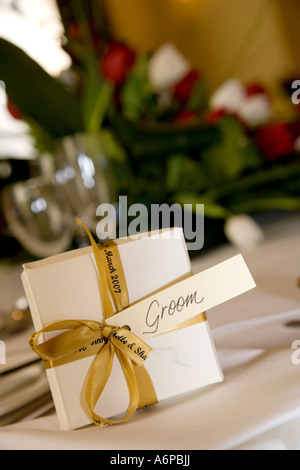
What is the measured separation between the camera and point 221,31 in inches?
119

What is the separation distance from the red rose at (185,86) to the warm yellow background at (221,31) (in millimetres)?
1418

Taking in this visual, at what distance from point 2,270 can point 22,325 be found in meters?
0.66

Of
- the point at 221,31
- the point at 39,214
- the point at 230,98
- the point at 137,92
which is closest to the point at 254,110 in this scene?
the point at 230,98

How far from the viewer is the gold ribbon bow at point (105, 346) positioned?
0.42m

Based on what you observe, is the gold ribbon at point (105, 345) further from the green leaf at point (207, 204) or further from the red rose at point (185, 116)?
the red rose at point (185, 116)

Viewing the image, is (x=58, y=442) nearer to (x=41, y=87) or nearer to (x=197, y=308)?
(x=197, y=308)

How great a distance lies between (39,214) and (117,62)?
1.59 ft

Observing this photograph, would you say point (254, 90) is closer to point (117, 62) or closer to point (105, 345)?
point (117, 62)

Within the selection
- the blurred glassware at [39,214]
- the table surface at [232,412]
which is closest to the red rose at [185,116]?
the blurred glassware at [39,214]

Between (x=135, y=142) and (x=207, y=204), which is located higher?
(x=135, y=142)

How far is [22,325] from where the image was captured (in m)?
0.88
